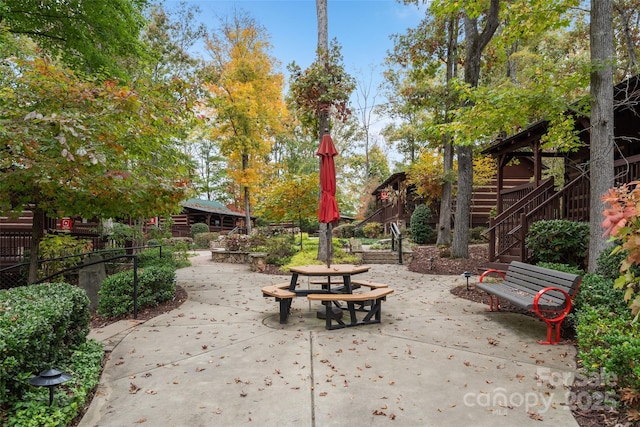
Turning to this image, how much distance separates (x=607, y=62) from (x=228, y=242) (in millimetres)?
13301

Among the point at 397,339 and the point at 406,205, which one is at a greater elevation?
the point at 406,205

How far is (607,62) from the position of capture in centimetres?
584

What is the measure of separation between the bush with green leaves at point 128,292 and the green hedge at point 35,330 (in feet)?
6.30

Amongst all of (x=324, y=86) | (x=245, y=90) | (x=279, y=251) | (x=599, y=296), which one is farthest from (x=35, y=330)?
(x=245, y=90)

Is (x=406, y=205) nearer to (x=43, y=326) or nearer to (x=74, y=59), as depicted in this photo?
(x=74, y=59)

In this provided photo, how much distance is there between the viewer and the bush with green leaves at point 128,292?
596 cm

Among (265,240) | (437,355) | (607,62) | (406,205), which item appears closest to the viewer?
(437,355)

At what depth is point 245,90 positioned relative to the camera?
2150cm

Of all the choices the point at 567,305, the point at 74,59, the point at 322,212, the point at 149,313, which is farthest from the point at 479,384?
the point at 74,59

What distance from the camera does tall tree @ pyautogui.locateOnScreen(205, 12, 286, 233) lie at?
21766 mm

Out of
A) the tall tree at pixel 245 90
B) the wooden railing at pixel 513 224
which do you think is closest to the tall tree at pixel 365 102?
the tall tree at pixel 245 90

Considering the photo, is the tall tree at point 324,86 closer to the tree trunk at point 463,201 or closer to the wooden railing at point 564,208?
the tree trunk at point 463,201

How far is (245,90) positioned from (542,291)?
20.2 meters

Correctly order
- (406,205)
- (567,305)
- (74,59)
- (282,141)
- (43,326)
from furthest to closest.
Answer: (282,141) → (406,205) → (74,59) → (567,305) → (43,326)
